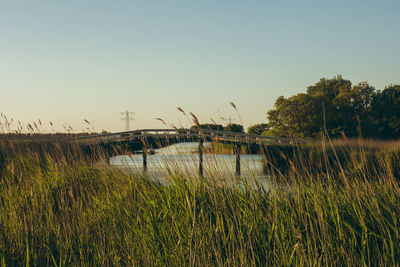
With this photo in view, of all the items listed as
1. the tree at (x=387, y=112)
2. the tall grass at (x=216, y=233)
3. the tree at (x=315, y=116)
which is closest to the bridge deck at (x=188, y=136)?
the tall grass at (x=216, y=233)

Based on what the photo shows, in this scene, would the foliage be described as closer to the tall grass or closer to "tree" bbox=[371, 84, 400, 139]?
"tree" bbox=[371, 84, 400, 139]

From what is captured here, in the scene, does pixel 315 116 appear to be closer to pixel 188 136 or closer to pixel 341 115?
pixel 341 115

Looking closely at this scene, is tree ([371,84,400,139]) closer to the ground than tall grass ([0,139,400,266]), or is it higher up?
higher up

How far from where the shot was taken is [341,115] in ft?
159

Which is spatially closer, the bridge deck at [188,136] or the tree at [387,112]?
the bridge deck at [188,136]

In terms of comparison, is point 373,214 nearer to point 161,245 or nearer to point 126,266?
point 161,245

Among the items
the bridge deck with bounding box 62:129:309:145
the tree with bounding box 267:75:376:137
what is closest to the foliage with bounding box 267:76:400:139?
the tree with bounding box 267:75:376:137

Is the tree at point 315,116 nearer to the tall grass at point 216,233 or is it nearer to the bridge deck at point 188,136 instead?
the bridge deck at point 188,136

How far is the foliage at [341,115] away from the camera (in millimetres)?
47188

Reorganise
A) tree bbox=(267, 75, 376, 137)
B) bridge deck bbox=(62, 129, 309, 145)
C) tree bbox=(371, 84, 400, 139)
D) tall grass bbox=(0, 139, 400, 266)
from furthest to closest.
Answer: tree bbox=(267, 75, 376, 137) → tree bbox=(371, 84, 400, 139) → bridge deck bbox=(62, 129, 309, 145) → tall grass bbox=(0, 139, 400, 266)

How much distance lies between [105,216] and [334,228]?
2994mm

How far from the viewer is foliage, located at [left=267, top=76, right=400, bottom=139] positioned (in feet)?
155

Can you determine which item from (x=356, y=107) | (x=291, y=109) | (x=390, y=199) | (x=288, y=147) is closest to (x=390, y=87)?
(x=356, y=107)

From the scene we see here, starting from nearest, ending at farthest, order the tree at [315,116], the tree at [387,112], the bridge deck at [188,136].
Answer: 1. the bridge deck at [188,136]
2. the tree at [387,112]
3. the tree at [315,116]
